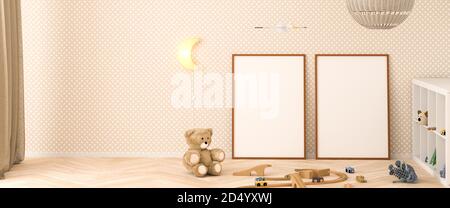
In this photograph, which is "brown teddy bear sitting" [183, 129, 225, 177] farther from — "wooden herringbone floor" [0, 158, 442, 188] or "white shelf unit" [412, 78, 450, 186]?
"white shelf unit" [412, 78, 450, 186]

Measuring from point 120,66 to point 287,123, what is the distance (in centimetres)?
156

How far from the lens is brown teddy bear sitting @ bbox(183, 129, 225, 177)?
16.4 ft

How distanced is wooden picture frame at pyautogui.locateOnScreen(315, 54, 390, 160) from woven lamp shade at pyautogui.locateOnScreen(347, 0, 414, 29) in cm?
205

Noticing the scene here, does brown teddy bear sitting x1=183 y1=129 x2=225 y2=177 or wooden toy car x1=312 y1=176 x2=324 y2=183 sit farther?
brown teddy bear sitting x1=183 y1=129 x2=225 y2=177

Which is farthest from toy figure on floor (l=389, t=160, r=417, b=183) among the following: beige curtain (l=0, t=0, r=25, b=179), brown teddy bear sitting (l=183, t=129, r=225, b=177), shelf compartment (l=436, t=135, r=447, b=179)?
beige curtain (l=0, t=0, r=25, b=179)

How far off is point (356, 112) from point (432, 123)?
713 mm

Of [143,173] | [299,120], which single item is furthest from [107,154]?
[299,120]

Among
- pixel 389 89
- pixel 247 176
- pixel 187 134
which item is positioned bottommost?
pixel 247 176

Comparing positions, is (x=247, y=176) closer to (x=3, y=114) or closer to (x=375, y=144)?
(x=375, y=144)

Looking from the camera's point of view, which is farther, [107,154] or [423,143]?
[107,154]

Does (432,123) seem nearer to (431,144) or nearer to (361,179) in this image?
(431,144)

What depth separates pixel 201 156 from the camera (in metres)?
5.09
